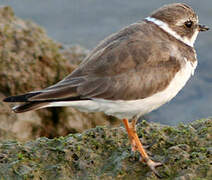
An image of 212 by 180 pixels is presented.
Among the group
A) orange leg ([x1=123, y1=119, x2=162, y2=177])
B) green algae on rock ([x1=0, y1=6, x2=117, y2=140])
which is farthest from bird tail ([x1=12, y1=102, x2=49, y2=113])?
green algae on rock ([x1=0, y1=6, x2=117, y2=140])

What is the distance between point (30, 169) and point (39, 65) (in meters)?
4.66

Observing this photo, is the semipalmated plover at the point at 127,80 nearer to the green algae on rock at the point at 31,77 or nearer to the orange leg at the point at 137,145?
the orange leg at the point at 137,145

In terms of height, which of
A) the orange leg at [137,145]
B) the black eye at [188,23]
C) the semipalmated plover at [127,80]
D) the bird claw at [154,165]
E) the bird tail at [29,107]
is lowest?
the bird claw at [154,165]

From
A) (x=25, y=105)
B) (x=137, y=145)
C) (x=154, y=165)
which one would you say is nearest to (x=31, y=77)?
(x=25, y=105)

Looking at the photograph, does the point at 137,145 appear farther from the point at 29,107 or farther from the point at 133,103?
the point at 29,107

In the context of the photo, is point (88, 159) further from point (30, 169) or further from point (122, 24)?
point (122, 24)

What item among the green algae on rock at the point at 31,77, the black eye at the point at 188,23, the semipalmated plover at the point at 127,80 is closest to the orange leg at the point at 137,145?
the semipalmated plover at the point at 127,80

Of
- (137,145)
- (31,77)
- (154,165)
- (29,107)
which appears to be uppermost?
(31,77)

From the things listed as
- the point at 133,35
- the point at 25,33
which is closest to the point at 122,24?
the point at 25,33

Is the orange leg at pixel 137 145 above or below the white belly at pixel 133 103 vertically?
below

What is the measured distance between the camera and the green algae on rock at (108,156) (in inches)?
245

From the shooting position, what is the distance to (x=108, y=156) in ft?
21.8

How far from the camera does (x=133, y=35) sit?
6859mm

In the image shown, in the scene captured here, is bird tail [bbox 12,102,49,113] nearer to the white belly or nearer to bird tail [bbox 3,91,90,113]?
bird tail [bbox 3,91,90,113]
